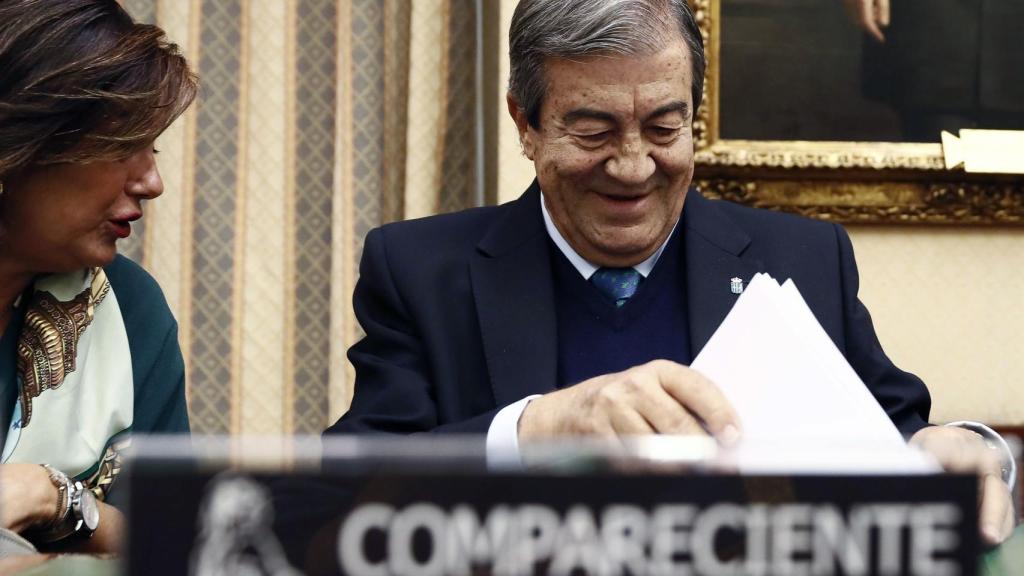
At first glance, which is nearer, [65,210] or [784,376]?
[784,376]

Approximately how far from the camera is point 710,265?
1.70 m

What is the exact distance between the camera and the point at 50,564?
774 millimetres

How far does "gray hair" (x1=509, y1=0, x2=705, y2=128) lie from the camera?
1.51 metres

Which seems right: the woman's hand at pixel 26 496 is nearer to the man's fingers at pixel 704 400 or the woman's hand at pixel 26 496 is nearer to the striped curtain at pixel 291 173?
the man's fingers at pixel 704 400

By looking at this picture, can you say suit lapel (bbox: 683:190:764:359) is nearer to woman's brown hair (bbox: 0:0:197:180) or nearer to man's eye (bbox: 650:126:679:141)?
man's eye (bbox: 650:126:679:141)

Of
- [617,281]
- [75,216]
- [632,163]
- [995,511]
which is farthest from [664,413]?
[75,216]

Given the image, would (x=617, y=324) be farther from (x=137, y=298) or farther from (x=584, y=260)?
(x=137, y=298)

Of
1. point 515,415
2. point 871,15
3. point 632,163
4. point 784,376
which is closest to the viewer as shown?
point 784,376

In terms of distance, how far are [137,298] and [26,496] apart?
1.73 ft

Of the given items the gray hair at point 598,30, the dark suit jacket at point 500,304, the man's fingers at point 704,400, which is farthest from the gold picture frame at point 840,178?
the man's fingers at point 704,400

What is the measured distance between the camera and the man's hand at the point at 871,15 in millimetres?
2811

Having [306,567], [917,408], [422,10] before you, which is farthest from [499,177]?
[306,567]

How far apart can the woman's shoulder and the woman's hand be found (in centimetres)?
42

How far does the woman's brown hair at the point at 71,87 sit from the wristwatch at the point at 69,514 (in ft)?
1.49
